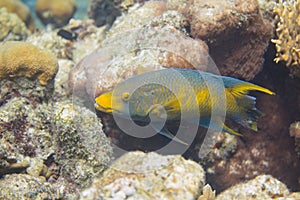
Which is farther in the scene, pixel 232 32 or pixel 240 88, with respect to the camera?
pixel 232 32

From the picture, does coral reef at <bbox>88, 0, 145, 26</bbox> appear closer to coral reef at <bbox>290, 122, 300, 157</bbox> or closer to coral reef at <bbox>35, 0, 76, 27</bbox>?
coral reef at <bbox>35, 0, 76, 27</bbox>

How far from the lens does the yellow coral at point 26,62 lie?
11.9 ft

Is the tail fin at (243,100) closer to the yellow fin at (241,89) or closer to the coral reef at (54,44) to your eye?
the yellow fin at (241,89)

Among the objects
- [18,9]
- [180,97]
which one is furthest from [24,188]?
[18,9]

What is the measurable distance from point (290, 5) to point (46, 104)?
344 centimetres

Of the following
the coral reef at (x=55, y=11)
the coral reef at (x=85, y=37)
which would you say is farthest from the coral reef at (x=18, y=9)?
the coral reef at (x=85, y=37)

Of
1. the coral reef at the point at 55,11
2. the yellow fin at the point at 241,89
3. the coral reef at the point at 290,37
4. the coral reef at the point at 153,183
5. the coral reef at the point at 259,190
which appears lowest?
the coral reef at the point at 259,190

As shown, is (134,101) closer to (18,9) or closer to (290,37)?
(290,37)

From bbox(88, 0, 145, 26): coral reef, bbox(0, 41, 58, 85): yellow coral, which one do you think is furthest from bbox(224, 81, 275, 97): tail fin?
bbox(88, 0, 145, 26): coral reef

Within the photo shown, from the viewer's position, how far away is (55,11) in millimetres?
9031

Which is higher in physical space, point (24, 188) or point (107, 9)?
point (107, 9)

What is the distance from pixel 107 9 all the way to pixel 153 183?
5455 mm

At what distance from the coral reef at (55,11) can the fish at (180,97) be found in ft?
23.3

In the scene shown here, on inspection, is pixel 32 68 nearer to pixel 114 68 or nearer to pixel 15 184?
pixel 114 68
